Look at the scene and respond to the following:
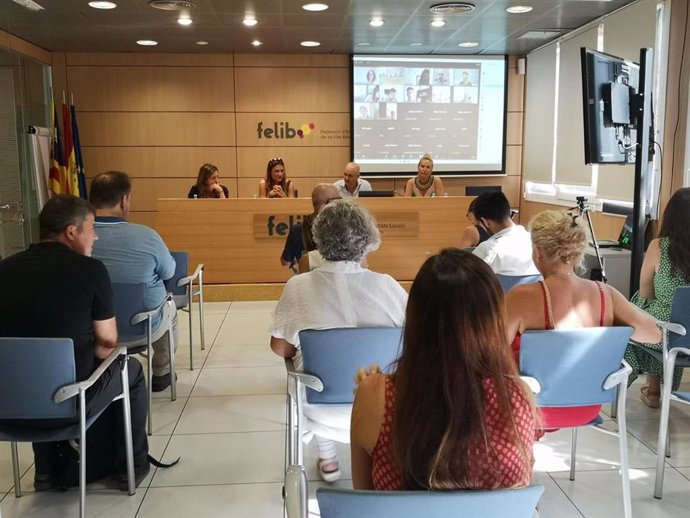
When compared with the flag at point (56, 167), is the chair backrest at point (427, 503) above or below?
below

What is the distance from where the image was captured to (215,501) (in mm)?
2701

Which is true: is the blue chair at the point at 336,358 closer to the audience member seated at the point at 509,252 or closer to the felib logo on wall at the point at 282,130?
the audience member seated at the point at 509,252

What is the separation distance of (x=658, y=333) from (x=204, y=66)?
7.77 meters

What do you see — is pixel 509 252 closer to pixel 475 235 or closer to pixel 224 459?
pixel 475 235

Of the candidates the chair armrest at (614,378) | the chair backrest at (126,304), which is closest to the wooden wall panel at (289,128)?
the chair backrest at (126,304)

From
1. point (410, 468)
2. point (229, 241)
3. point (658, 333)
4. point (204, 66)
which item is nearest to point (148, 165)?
point (204, 66)

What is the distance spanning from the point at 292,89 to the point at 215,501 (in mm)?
7169

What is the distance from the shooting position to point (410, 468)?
1.21m

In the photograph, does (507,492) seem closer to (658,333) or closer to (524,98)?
(658,333)

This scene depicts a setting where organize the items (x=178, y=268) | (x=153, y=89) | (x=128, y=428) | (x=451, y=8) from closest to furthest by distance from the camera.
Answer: (x=128, y=428), (x=178, y=268), (x=451, y=8), (x=153, y=89)

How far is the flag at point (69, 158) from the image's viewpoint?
816 centimetres

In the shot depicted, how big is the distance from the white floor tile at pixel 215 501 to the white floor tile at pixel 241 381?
1.22 metres

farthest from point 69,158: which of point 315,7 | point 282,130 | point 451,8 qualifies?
point 451,8

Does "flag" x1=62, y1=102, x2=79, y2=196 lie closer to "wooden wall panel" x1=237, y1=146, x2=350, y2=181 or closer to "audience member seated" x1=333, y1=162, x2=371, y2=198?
"wooden wall panel" x1=237, y1=146, x2=350, y2=181
